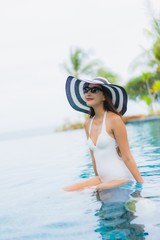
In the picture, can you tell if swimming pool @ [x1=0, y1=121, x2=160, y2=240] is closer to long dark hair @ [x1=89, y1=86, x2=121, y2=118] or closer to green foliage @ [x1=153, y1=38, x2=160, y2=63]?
long dark hair @ [x1=89, y1=86, x2=121, y2=118]

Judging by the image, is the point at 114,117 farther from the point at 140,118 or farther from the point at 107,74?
the point at 107,74

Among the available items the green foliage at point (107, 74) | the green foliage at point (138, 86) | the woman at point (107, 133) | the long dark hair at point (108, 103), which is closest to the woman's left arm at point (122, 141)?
the woman at point (107, 133)

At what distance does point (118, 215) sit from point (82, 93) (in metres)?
1.22

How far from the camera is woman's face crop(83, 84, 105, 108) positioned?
321 centimetres

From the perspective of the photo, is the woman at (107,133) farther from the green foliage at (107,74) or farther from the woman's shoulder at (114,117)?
the green foliage at (107,74)

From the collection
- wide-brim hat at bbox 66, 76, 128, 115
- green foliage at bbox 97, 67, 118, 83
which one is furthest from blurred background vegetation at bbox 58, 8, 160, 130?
wide-brim hat at bbox 66, 76, 128, 115

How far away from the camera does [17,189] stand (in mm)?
4969

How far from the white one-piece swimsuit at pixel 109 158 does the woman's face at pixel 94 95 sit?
16 cm

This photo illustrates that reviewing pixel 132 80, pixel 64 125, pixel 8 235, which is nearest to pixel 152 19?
pixel 64 125

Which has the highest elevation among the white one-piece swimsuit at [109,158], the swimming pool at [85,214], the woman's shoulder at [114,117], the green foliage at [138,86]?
the green foliage at [138,86]

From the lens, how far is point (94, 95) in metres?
3.22

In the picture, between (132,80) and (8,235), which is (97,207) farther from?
(132,80)

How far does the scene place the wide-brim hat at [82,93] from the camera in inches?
124

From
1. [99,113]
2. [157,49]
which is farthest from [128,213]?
[157,49]
